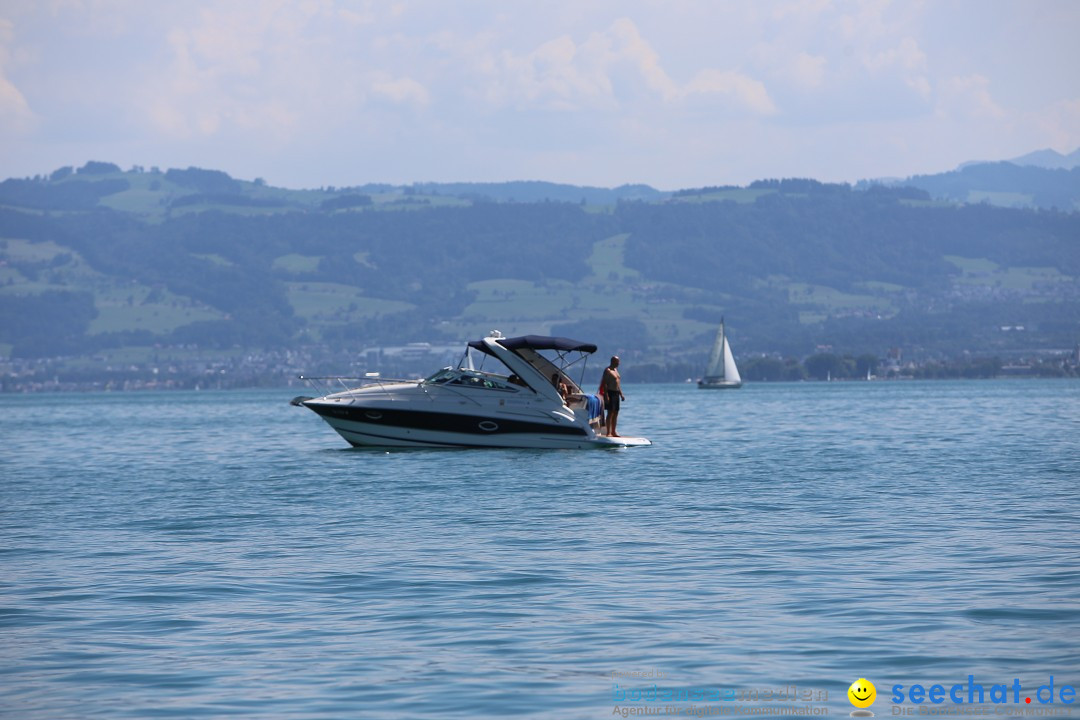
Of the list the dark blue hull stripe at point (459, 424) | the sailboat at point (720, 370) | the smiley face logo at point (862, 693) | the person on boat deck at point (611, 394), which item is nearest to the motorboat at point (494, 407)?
the dark blue hull stripe at point (459, 424)

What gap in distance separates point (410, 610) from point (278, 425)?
212 ft

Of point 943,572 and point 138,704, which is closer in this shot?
point 138,704

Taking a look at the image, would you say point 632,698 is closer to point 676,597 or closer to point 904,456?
point 676,597

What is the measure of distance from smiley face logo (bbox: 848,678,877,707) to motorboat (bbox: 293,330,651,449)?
1145 inches

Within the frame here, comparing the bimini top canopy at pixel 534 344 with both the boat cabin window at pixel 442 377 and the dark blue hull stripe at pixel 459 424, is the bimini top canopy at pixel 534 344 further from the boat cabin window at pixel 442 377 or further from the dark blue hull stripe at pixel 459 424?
the dark blue hull stripe at pixel 459 424

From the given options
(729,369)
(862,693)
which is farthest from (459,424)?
(729,369)

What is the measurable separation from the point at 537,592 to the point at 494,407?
2453 centimetres

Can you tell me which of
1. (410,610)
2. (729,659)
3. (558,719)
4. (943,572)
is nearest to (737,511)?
(943,572)

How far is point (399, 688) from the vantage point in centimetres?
1281

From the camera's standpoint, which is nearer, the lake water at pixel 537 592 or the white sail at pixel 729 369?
the lake water at pixel 537 592

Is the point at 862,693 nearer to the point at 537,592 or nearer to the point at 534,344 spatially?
the point at 537,592

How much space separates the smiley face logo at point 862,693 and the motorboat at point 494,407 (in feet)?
95.4

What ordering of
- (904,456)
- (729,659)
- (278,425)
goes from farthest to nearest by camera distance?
(278,425) < (904,456) < (729,659)

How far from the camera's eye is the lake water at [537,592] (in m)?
12.7
